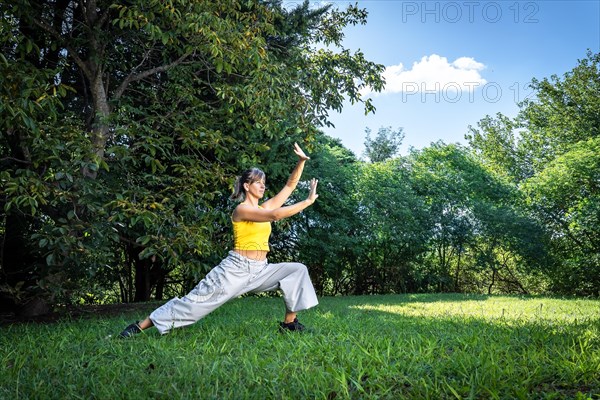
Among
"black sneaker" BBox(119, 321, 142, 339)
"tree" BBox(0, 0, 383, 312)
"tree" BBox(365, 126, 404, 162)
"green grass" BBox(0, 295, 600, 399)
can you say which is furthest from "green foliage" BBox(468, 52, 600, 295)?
"black sneaker" BBox(119, 321, 142, 339)

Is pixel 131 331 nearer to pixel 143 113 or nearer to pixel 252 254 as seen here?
pixel 252 254

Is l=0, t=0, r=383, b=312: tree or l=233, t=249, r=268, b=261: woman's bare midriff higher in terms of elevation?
l=0, t=0, r=383, b=312: tree

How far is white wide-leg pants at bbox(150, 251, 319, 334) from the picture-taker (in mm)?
4121

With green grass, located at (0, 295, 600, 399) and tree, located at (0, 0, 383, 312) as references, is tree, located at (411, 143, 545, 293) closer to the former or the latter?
tree, located at (0, 0, 383, 312)

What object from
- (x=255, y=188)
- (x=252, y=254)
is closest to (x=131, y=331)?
(x=252, y=254)

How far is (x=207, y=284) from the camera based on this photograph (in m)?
4.21

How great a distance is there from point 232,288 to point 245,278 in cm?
15

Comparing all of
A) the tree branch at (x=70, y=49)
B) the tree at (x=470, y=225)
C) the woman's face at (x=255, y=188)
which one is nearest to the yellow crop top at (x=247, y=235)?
the woman's face at (x=255, y=188)

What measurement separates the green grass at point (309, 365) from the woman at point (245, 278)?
7.4 inches

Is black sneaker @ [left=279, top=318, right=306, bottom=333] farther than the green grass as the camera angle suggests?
Yes

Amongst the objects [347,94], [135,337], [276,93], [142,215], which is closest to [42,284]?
[142,215]

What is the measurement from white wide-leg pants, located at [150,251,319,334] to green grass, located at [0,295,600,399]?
0.64 feet

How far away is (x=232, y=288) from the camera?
4.23 m

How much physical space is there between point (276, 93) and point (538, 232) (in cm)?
1257
